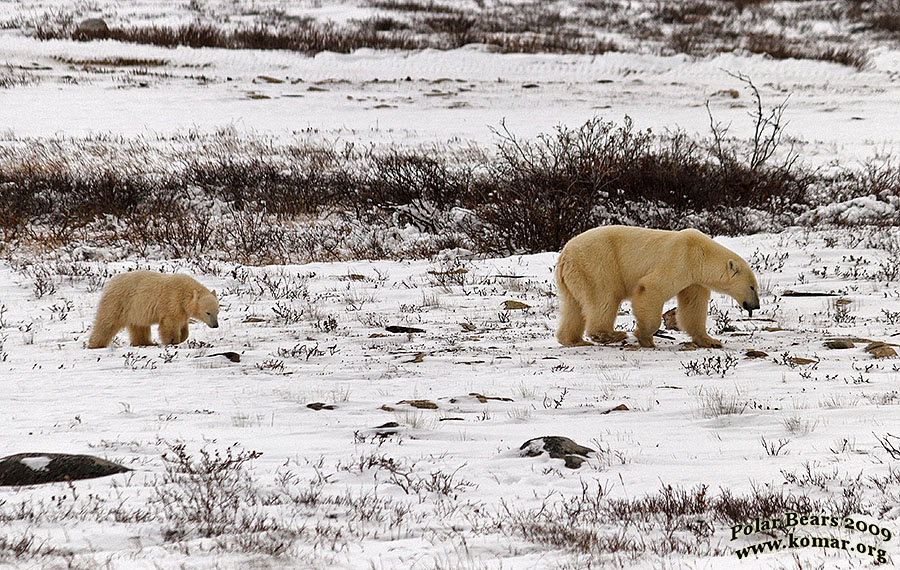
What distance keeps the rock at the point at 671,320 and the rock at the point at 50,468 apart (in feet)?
21.1

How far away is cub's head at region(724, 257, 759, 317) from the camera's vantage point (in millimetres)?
7648

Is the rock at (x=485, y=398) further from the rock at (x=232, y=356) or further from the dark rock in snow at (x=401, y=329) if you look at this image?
the dark rock in snow at (x=401, y=329)

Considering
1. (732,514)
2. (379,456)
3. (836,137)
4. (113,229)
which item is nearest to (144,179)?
(113,229)

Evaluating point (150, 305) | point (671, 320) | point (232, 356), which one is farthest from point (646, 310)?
point (150, 305)

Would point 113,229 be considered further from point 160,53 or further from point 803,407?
point 160,53

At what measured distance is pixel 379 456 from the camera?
4.80 m

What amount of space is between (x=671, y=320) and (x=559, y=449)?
4.95 m

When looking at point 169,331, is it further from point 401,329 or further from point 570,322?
point 570,322

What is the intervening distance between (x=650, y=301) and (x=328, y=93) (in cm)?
2536

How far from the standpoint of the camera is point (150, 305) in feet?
26.7

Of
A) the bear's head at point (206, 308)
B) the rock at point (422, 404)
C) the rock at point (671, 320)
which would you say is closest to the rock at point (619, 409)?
the rock at point (422, 404)

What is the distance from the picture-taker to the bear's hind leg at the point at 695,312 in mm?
8078

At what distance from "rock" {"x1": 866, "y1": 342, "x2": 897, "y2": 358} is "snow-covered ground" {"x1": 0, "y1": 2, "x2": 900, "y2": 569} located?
0.56 ft

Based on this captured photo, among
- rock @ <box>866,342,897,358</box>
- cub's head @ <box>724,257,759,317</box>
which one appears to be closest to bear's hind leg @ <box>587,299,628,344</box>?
cub's head @ <box>724,257,759,317</box>
